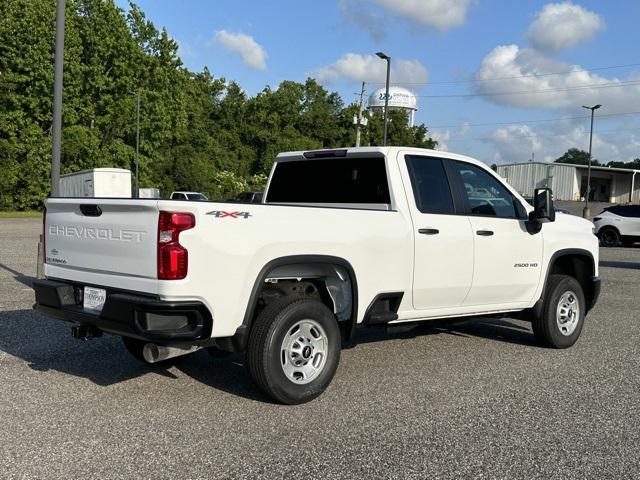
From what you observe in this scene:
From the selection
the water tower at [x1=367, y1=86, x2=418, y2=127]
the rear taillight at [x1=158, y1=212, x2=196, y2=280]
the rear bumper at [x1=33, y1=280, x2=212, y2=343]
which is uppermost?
the water tower at [x1=367, y1=86, x2=418, y2=127]

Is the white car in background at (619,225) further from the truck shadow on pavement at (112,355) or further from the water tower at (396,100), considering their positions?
the water tower at (396,100)

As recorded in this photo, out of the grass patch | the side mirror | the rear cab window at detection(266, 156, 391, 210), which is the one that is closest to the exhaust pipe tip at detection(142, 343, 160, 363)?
the rear cab window at detection(266, 156, 391, 210)

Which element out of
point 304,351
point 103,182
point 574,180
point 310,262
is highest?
point 574,180

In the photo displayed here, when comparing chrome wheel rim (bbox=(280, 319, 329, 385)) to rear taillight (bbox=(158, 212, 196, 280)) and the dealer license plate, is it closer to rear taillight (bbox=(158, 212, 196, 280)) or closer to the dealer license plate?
Result: rear taillight (bbox=(158, 212, 196, 280))

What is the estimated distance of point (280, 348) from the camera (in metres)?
4.74

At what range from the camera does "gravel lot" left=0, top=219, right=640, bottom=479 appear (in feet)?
12.5

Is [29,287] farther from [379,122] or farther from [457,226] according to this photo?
[379,122]

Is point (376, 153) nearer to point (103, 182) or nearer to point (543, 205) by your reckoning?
point (543, 205)

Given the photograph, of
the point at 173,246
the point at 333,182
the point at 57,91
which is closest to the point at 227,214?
the point at 173,246

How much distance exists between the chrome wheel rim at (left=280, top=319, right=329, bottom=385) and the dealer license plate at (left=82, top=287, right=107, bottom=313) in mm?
1352

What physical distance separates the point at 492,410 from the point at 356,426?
1128mm

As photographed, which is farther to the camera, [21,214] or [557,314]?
[21,214]

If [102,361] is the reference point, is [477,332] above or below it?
above

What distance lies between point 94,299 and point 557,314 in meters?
4.82
